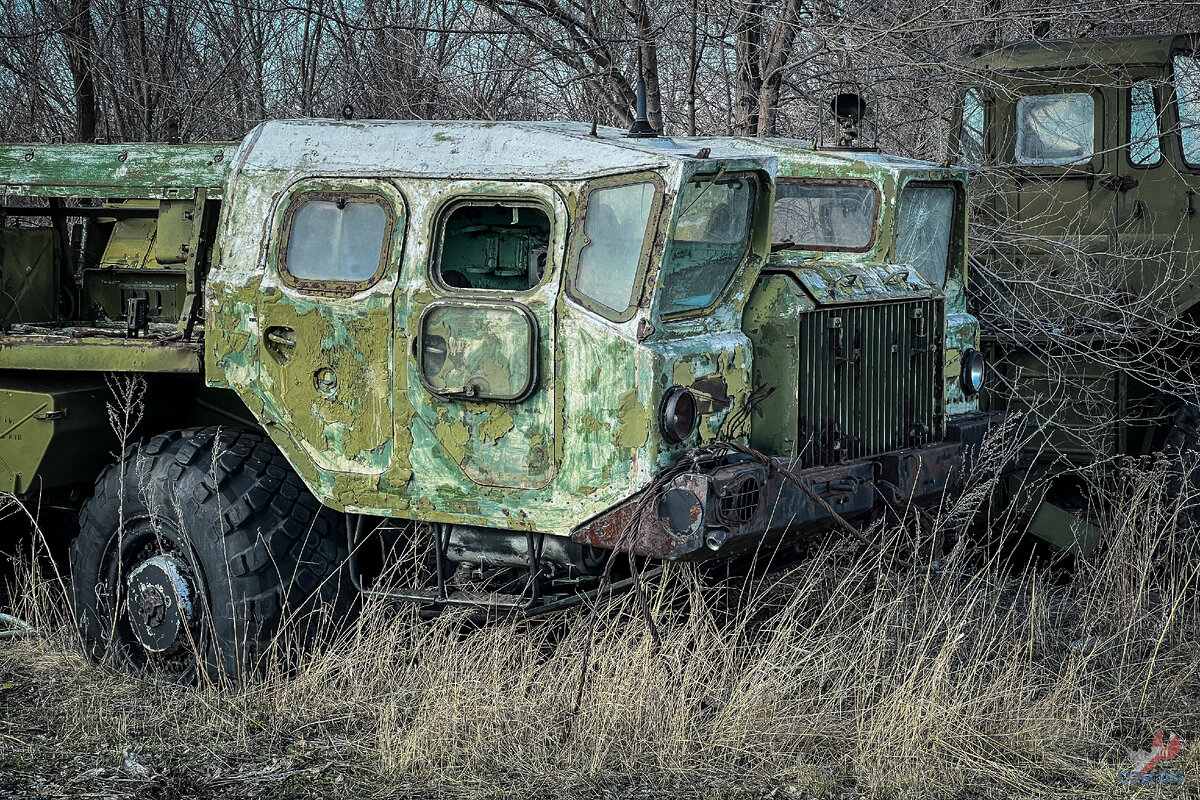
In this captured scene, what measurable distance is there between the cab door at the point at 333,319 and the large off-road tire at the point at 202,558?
298 millimetres

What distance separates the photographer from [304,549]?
529 cm

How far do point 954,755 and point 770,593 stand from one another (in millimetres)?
1339

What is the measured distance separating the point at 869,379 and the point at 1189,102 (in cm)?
317

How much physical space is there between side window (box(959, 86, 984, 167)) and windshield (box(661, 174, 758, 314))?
3.12 meters

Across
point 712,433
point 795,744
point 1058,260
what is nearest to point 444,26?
point 1058,260

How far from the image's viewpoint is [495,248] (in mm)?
5527

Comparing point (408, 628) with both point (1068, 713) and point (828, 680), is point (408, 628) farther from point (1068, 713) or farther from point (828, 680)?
point (1068, 713)

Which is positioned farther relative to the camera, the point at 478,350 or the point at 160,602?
the point at 160,602

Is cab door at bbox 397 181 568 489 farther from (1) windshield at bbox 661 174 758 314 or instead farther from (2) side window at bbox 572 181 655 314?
(1) windshield at bbox 661 174 758 314

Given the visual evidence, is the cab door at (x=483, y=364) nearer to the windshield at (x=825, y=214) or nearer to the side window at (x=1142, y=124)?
the windshield at (x=825, y=214)

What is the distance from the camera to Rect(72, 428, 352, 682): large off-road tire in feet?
17.1

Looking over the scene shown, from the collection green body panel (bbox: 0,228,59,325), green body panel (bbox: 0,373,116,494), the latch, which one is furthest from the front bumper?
green body panel (bbox: 0,228,59,325)

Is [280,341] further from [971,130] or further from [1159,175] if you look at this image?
[1159,175]

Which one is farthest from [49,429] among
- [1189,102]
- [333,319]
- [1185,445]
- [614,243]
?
[1189,102]
